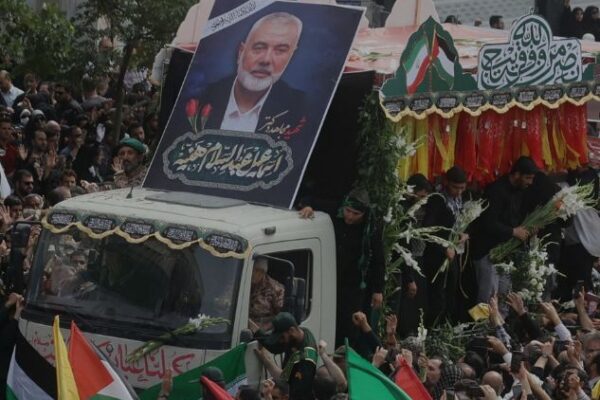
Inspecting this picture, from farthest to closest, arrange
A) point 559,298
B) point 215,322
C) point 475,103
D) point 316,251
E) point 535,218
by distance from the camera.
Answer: point 559,298 < point 535,218 < point 475,103 < point 316,251 < point 215,322

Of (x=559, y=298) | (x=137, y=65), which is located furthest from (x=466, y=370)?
(x=137, y=65)

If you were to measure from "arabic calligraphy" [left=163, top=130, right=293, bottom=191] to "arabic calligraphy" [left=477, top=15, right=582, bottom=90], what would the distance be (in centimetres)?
251

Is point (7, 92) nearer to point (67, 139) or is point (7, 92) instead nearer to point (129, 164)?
point (67, 139)

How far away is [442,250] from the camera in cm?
1484

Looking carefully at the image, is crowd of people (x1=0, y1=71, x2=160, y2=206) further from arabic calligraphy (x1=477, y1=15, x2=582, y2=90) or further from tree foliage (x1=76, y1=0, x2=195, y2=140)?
arabic calligraphy (x1=477, y1=15, x2=582, y2=90)

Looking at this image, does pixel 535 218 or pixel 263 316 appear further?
pixel 535 218

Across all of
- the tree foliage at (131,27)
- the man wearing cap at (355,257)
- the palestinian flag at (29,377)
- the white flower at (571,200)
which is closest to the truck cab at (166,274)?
the man wearing cap at (355,257)

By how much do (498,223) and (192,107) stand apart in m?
3.22

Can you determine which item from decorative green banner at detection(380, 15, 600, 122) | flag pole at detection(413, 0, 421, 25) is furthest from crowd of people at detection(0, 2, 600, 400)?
flag pole at detection(413, 0, 421, 25)

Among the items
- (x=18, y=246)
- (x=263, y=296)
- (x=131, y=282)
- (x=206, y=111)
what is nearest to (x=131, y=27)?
(x=206, y=111)

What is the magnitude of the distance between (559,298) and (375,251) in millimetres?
4098

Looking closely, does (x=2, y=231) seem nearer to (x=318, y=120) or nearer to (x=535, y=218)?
(x=318, y=120)

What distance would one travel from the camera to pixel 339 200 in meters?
13.5

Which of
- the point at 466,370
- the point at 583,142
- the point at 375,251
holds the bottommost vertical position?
the point at 466,370
